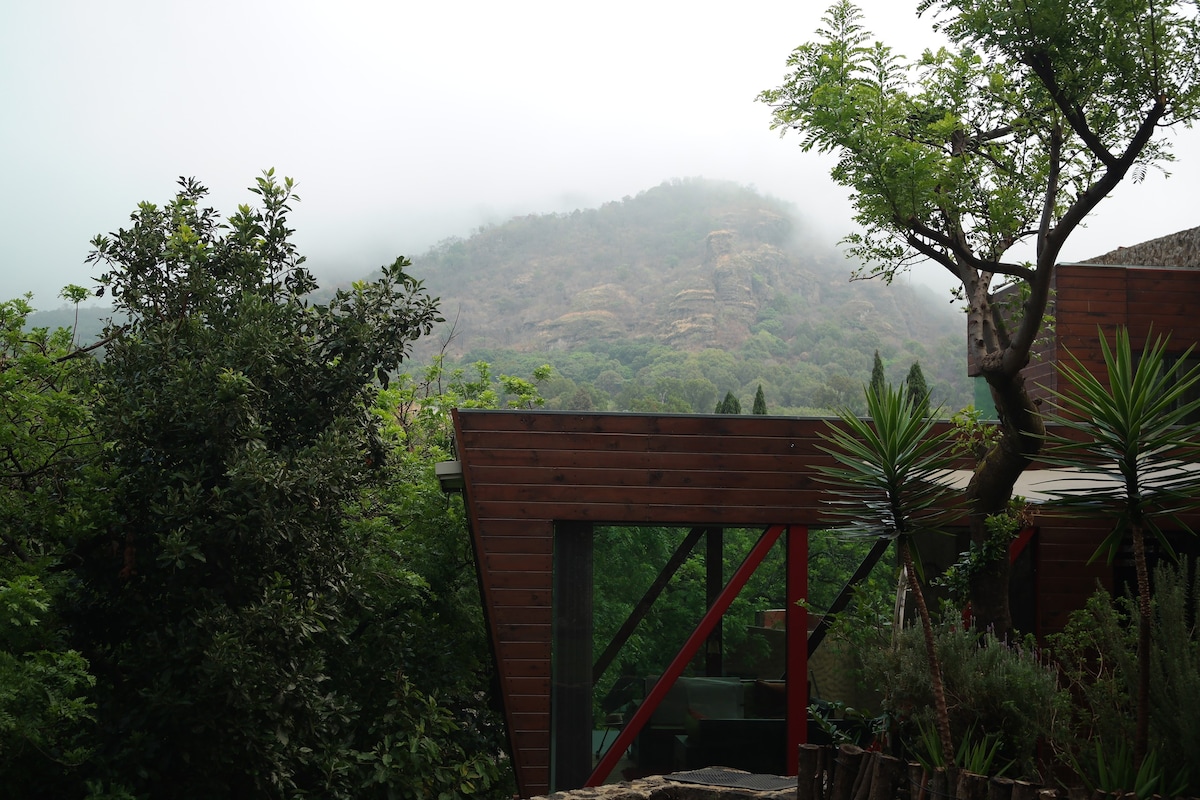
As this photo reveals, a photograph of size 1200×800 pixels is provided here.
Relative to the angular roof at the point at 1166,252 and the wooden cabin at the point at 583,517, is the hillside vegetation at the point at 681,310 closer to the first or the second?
the angular roof at the point at 1166,252

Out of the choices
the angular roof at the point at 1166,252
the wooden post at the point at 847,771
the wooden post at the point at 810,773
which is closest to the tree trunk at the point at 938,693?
the wooden post at the point at 847,771

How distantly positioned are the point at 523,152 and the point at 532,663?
9884cm

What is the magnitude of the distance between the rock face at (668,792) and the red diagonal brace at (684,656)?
63cm

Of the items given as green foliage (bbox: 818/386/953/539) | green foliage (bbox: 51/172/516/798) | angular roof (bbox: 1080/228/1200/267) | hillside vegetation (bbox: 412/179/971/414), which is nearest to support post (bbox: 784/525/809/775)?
green foliage (bbox: 818/386/953/539)

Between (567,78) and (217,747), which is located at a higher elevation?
(567,78)

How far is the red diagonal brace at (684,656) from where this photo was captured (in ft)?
23.4

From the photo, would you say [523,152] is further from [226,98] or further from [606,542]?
[606,542]

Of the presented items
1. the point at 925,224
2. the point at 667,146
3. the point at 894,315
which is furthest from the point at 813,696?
the point at 667,146

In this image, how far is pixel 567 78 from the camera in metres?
101

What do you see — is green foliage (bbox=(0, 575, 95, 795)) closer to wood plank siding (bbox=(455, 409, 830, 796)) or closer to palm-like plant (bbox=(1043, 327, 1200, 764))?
wood plank siding (bbox=(455, 409, 830, 796))

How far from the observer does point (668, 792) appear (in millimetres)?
6281

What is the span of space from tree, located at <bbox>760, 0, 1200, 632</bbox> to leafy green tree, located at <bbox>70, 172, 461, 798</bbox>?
3.15 m

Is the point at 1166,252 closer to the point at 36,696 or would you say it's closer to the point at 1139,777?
the point at 1139,777

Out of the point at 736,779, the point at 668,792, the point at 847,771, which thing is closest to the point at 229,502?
the point at 668,792
